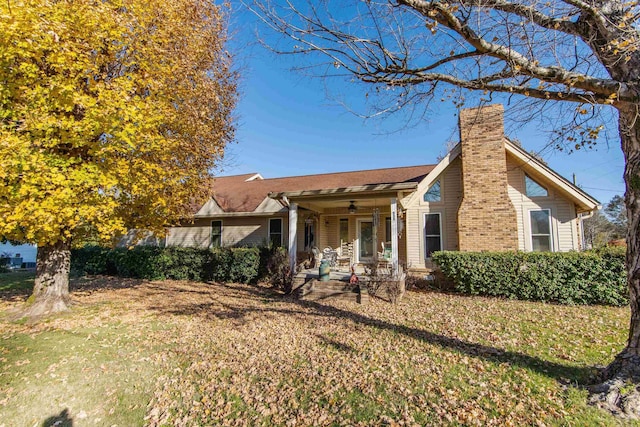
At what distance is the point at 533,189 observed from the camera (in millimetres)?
10984

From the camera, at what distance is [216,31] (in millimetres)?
10086

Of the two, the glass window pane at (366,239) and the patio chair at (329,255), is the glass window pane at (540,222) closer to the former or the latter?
the glass window pane at (366,239)

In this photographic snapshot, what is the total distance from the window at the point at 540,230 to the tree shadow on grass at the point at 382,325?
23.9ft

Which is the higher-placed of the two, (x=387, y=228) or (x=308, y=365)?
(x=387, y=228)

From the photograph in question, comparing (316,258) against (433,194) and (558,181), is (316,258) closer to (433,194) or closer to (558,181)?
(433,194)

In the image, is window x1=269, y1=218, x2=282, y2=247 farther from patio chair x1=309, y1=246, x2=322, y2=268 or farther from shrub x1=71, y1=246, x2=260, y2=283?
shrub x1=71, y1=246, x2=260, y2=283

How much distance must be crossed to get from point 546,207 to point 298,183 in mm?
11572

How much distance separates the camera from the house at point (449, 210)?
411 inches

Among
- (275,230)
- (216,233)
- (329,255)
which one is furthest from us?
(216,233)

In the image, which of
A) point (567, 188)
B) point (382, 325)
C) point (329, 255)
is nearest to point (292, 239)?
point (329, 255)

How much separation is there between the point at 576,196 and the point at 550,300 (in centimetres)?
379

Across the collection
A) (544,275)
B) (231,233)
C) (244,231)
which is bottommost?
(544,275)

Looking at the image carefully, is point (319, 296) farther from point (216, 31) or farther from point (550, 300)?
point (216, 31)

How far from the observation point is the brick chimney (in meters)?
10.5
